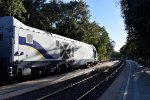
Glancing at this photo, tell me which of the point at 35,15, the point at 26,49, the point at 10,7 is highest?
the point at 35,15

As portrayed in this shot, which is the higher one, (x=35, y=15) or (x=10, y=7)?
(x=35, y=15)

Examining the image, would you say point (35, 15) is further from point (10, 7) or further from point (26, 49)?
point (26, 49)

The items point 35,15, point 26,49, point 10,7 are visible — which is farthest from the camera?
point 35,15

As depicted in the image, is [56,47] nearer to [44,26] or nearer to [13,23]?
[13,23]

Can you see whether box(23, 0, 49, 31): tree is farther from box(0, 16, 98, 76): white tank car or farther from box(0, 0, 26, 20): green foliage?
box(0, 16, 98, 76): white tank car

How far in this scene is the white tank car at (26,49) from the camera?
72.9 feet

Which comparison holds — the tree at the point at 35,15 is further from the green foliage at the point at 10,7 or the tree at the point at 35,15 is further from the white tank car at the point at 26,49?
the white tank car at the point at 26,49

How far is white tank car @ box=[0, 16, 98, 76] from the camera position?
22231 mm

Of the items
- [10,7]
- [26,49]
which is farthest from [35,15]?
[26,49]

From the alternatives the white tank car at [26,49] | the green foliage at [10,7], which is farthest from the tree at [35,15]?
the white tank car at [26,49]

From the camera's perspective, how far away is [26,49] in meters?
24.1

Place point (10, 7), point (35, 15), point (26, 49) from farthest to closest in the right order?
point (35, 15) → point (10, 7) → point (26, 49)

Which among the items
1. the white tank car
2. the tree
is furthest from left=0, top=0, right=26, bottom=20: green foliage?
the tree

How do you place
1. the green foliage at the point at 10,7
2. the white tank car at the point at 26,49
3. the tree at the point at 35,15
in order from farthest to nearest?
the tree at the point at 35,15 → the green foliage at the point at 10,7 → the white tank car at the point at 26,49
